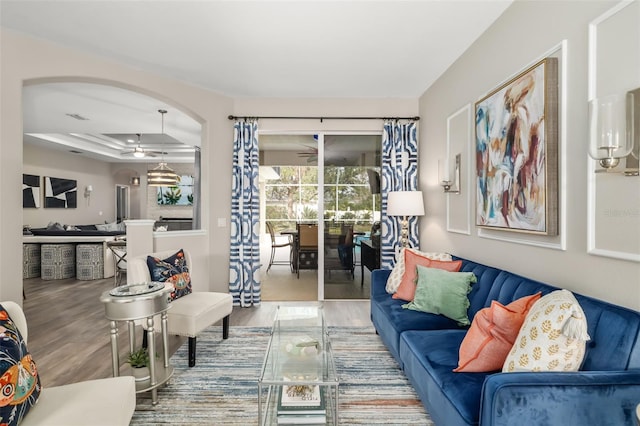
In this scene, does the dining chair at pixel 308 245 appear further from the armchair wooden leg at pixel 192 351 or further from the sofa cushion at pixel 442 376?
the sofa cushion at pixel 442 376

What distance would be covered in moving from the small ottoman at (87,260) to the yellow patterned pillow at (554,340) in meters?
6.33

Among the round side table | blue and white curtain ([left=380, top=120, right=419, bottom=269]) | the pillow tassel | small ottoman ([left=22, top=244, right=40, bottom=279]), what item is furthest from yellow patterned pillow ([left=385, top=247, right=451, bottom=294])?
small ottoman ([left=22, top=244, right=40, bottom=279])

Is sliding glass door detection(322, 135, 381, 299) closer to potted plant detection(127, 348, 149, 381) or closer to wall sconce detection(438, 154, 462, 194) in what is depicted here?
wall sconce detection(438, 154, 462, 194)

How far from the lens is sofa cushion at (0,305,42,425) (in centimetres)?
116

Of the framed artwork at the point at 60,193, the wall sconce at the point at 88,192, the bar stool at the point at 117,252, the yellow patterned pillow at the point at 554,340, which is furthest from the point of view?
the wall sconce at the point at 88,192

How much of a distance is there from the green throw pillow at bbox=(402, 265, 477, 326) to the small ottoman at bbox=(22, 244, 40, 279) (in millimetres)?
6666

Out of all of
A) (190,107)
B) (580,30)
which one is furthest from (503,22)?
(190,107)

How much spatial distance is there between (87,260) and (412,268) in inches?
222

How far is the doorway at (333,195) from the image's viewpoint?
14.4 feet

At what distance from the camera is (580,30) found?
169 cm

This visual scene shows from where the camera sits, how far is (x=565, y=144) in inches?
70.7

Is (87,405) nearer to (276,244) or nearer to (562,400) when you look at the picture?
(562,400)

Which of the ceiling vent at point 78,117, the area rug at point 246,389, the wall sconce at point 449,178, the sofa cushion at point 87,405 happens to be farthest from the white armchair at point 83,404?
the ceiling vent at point 78,117

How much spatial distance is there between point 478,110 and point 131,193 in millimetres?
10647
